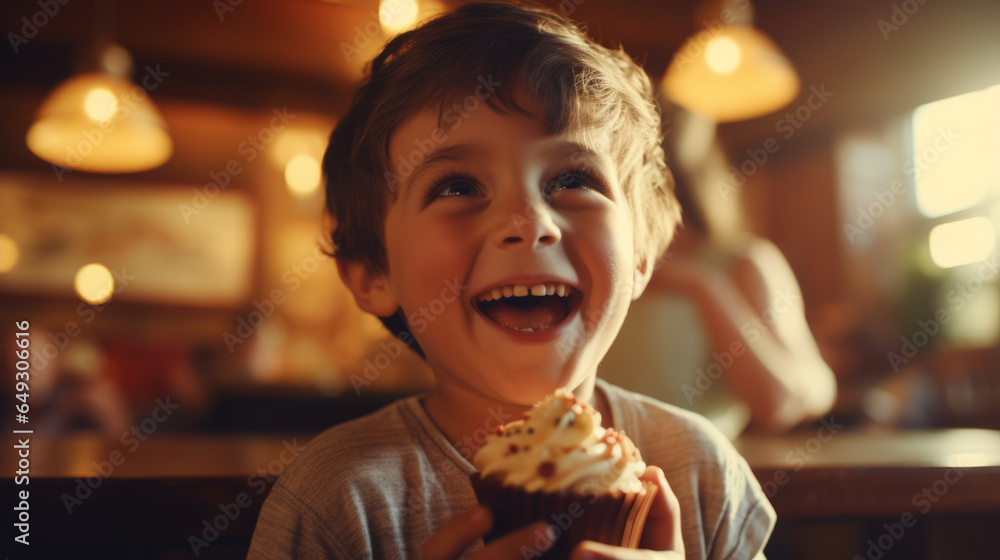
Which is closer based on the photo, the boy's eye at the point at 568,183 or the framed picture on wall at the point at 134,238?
the boy's eye at the point at 568,183

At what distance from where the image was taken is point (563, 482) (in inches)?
28.4

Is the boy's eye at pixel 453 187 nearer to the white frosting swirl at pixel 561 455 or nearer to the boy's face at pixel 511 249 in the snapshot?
the boy's face at pixel 511 249

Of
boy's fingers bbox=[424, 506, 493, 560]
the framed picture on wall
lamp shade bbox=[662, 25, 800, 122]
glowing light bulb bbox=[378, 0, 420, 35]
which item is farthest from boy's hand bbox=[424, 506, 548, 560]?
the framed picture on wall

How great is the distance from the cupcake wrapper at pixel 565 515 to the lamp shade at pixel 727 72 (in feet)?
8.68

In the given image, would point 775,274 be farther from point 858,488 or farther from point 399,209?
point 399,209

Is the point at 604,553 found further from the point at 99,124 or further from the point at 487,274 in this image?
the point at 99,124

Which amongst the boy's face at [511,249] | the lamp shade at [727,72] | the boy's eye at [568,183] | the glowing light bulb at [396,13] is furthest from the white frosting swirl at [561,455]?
the lamp shade at [727,72]

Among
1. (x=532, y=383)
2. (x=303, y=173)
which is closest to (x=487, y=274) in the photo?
(x=532, y=383)

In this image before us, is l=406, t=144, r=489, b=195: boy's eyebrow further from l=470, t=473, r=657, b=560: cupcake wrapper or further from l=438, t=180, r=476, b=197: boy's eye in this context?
l=470, t=473, r=657, b=560: cupcake wrapper

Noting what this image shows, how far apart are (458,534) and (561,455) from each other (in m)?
0.14

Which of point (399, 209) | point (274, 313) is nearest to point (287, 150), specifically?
point (274, 313)

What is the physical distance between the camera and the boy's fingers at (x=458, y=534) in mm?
726

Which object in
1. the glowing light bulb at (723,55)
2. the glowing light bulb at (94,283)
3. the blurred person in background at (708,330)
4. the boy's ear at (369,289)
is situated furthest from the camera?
the glowing light bulb at (94,283)

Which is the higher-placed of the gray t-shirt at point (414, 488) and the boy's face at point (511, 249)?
the boy's face at point (511, 249)
